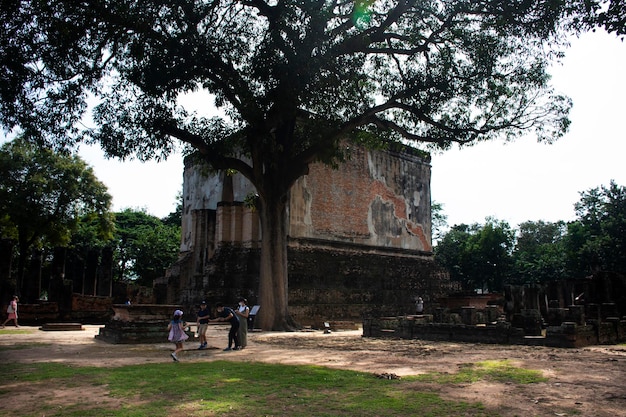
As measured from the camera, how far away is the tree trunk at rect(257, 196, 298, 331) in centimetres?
1435

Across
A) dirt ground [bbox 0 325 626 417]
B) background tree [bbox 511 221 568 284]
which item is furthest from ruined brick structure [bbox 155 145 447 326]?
background tree [bbox 511 221 568 284]

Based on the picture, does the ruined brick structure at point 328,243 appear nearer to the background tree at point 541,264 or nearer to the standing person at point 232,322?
the standing person at point 232,322

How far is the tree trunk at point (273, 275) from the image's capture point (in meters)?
14.4

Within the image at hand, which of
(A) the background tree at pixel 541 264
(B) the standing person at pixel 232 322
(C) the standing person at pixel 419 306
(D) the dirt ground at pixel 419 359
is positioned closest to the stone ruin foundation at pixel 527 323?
(D) the dirt ground at pixel 419 359

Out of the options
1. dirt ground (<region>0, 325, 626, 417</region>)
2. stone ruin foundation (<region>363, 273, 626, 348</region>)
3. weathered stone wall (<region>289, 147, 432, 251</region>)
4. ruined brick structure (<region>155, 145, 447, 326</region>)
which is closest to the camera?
dirt ground (<region>0, 325, 626, 417</region>)

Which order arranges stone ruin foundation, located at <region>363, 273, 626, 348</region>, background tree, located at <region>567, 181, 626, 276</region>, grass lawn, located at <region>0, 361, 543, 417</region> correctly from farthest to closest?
1. background tree, located at <region>567, 181, 626, 276</region>
2. stone ruin foundation, located at <region>363, 273, 626, 348</region>
3. grass lawn, located at <region>0, 361, 543, 417</region>

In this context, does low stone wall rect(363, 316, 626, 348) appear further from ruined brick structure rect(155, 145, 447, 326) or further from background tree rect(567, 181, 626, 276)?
background tree rect(567, 181, 626, 276)

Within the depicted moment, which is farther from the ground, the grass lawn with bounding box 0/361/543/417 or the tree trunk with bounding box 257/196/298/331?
the tree trunk with bounding box 257/196/298/331

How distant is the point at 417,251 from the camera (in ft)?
80.1

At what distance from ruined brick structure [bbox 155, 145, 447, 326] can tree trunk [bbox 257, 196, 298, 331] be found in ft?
10.4

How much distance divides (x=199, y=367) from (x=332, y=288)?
12.4 meters

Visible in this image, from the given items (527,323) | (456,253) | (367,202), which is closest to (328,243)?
(367,202)

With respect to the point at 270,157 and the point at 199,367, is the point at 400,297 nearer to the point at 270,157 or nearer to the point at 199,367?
the point at 270,157

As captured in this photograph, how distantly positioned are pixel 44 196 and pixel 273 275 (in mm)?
15557
